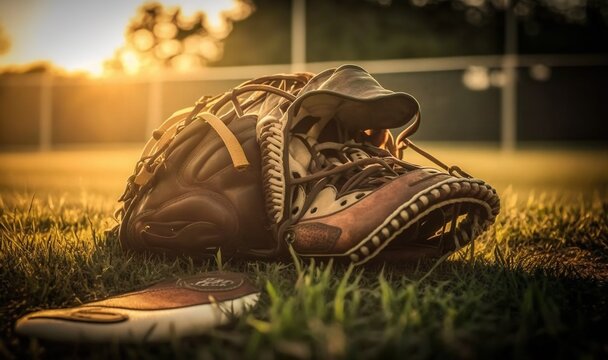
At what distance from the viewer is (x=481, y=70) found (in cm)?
1177

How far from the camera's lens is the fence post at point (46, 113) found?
13.4 m

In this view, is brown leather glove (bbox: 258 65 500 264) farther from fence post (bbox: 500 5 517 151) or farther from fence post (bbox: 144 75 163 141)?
fence post (bbox: 144 75 163 141)

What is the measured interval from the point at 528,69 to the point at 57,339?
12204mm

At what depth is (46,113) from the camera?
13.6 meters

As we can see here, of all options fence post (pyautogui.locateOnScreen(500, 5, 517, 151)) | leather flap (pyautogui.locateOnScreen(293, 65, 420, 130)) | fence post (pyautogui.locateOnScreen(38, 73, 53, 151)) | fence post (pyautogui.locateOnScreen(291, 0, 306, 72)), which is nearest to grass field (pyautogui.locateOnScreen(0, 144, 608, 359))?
leather flap (pyautogui.locateOnScreen(293, 65, 420, 130))

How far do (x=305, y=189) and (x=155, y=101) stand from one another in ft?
39.6

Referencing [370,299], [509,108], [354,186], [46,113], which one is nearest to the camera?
[370,299]

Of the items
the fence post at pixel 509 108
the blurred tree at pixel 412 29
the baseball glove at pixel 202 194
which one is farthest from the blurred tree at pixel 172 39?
the baseball glove at pixel 202 194

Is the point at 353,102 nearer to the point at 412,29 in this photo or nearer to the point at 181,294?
the point at 181,294

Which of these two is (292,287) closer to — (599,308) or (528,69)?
(599,308)

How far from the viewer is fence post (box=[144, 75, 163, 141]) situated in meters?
12.6

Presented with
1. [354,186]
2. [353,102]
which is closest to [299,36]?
[353,102]

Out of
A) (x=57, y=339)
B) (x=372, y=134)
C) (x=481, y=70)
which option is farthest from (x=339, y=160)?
(x=481, y=70)

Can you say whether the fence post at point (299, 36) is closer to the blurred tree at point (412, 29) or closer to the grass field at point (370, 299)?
the blurred tree at point (412, 29)
